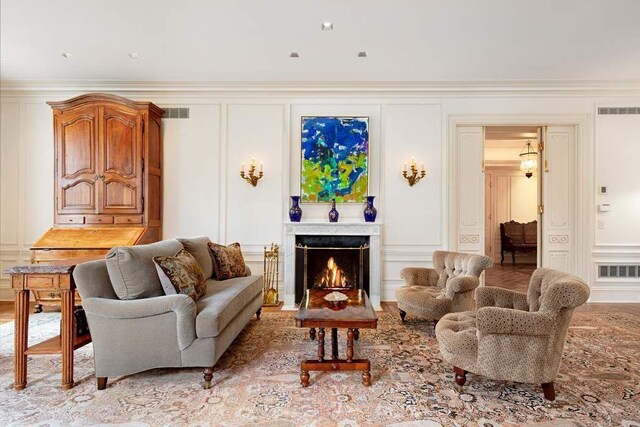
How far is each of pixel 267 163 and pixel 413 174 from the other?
6.94 ft

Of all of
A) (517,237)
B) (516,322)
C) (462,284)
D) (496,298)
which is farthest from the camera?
(517,237)

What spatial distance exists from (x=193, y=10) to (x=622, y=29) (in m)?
4.30

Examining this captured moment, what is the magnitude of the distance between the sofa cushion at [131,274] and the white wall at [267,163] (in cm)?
243

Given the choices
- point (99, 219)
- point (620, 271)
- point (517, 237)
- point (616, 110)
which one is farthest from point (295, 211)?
point (517, 237)

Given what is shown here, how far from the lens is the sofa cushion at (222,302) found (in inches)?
94.4

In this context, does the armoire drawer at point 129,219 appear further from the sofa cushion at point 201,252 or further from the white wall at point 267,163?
the sofa cushion at point 201,252

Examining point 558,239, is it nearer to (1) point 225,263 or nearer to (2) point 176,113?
(1) point 225,263

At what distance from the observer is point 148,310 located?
7.69 feet

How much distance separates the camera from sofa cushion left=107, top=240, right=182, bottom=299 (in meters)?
2.44

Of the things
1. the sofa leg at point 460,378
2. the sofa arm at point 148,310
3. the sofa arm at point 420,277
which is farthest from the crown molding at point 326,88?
the sofa leg at point 460,378

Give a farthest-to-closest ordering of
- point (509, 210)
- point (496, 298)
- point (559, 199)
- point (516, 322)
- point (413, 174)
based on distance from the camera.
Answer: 1. point (509, 210)
2. point (559, 199)
3. point (413, 174)
4. point (496, 298)
5. point (516, 322)

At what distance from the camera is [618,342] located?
3.31 meters

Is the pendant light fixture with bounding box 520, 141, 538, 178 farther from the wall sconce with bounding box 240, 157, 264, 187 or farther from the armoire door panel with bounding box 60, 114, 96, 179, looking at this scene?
the armoire door panel with bounding box 60, 114, 96, 179

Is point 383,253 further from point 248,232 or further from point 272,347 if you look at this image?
point 272,347
